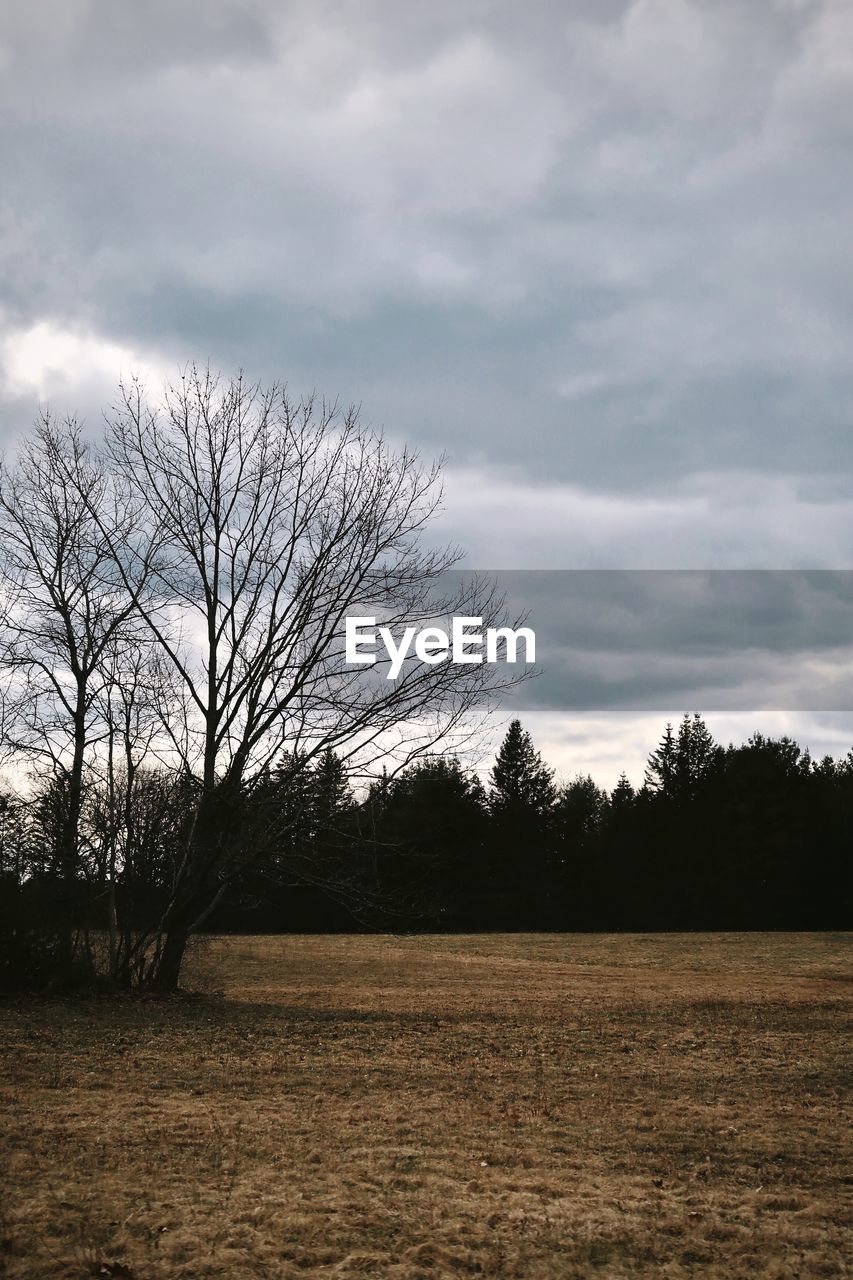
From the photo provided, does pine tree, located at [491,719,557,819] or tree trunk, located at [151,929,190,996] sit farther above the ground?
pine tree, located at [491,719,557,819]

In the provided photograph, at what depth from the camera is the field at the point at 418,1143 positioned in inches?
190

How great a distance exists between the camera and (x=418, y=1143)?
273 inches

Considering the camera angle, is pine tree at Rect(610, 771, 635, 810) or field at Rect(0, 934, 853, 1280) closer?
field at Rect(0, 934, 853, 1280)

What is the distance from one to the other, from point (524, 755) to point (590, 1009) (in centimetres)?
4907

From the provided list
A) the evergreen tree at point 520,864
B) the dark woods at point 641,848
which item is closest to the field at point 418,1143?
the dark woods at point 641,848

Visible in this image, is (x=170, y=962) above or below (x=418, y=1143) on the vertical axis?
below

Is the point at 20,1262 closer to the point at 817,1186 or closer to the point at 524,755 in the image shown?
the point at 817,1186

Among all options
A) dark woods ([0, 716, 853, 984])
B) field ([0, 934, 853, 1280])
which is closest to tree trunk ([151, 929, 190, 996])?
field ([0, 934, 853, 1280])

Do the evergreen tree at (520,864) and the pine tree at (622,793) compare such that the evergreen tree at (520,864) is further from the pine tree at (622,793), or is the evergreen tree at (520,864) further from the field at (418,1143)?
the field at (418,1143)

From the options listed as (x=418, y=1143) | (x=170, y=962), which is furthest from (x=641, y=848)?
(x=418, y=1143)

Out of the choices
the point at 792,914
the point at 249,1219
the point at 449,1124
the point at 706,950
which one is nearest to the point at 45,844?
the point at 449,1124

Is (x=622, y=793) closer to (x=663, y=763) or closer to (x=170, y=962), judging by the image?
(x=663, y=763)

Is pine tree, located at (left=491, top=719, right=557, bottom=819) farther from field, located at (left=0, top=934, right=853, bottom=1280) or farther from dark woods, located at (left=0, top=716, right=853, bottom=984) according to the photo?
field, located at (left=0, top=934, right=853, bottom=1280)

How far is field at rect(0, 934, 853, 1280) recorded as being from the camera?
15.8ft
